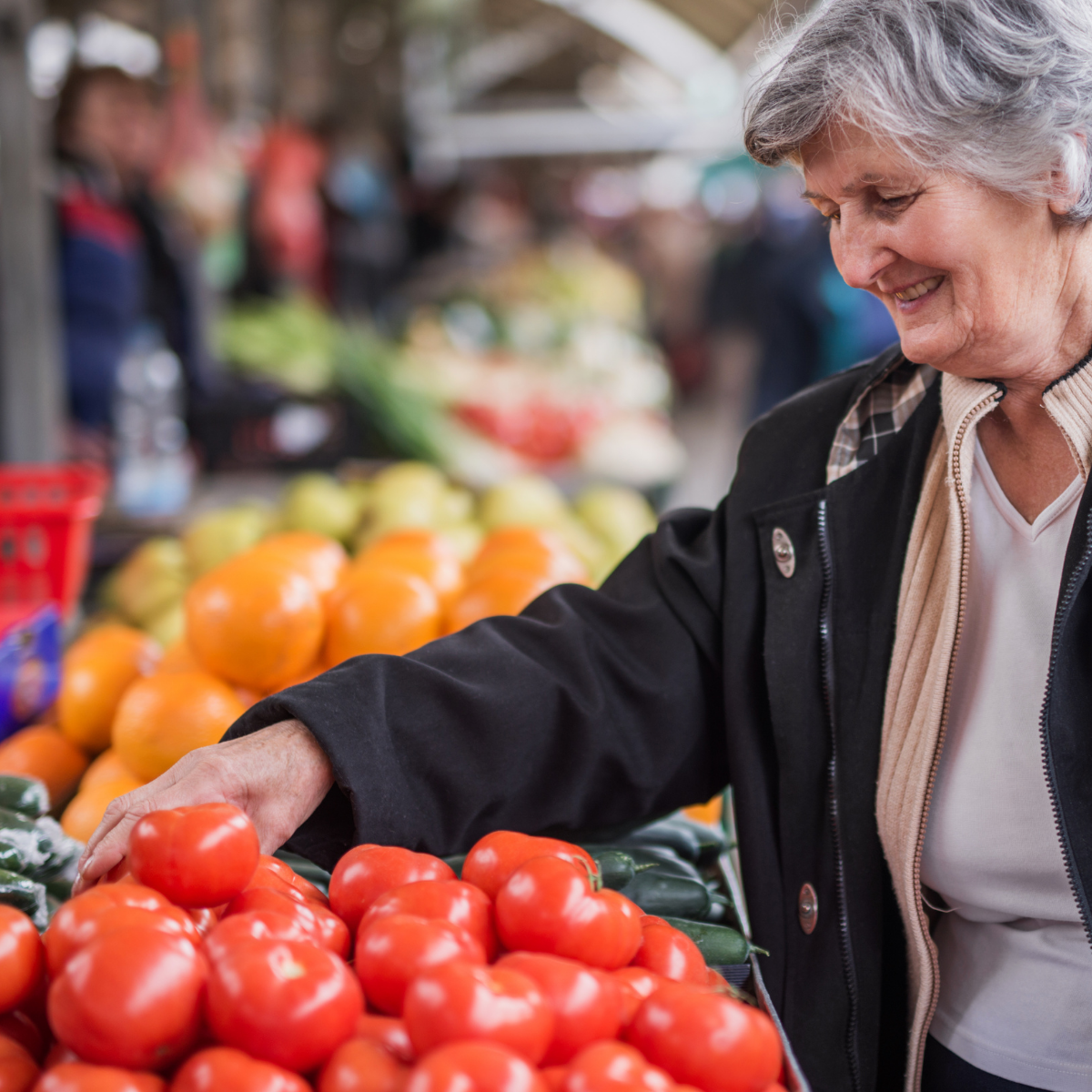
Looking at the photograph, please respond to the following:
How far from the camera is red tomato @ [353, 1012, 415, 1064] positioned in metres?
0.82

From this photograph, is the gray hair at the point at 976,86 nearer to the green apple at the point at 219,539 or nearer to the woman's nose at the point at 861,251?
the woman's nose at the point at 861,251

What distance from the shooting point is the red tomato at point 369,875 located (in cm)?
106

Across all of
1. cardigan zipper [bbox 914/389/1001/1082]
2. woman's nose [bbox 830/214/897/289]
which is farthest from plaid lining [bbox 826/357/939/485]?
woman's nose [bbox 830/214/897/289]

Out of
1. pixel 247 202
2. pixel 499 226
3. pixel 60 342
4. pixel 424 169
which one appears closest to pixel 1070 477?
pixel 60 342

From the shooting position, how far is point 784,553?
1.48 metres

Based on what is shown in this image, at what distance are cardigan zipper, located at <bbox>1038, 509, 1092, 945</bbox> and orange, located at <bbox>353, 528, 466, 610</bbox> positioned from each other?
37.2 inches

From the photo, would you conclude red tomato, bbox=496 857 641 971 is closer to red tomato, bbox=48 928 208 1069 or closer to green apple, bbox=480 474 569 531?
red tomato, bbox=48 928 208 1069

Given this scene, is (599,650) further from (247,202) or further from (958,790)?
(247,202)

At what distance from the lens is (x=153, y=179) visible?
5488 millimetres

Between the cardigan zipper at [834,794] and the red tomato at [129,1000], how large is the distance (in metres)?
0.88

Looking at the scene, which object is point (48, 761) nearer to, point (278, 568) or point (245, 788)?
point (278, 568)

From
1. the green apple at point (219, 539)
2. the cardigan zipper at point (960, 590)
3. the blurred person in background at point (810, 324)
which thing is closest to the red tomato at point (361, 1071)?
the cardigan zipper at point (960, 590)

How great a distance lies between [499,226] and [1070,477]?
12.6m

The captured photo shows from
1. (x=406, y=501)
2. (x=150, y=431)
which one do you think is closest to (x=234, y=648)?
(x=406, y=501)
